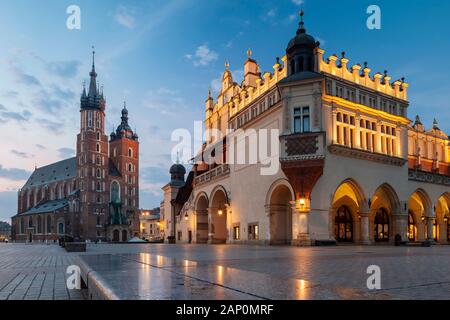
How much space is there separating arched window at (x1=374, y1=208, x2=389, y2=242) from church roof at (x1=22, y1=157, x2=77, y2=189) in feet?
369

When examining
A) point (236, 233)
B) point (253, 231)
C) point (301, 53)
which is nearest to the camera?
point (301, 53)

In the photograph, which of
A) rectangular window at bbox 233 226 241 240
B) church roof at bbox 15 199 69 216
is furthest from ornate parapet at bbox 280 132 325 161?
church roof at bbox 15 199 69 216

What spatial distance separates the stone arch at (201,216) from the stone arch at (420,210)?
22338 mm

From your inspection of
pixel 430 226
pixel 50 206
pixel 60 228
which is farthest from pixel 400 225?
pixel 50 206

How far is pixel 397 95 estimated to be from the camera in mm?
39625

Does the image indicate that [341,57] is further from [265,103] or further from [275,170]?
[275,170]

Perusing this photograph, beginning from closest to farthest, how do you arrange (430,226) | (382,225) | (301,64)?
1. (301,64)
2. (382,225)
3. (430,226)

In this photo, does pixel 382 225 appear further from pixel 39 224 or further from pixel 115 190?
pixel 39 224

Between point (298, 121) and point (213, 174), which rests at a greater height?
point (298, 121)

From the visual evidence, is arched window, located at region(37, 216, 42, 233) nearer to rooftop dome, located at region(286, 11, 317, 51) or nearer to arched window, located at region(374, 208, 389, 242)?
arched window, located at region(374, 208, 389, 242)

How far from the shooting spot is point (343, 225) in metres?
38.4

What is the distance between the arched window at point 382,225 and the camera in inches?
1591

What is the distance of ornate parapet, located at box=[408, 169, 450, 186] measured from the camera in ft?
137

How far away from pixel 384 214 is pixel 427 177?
6.51m
